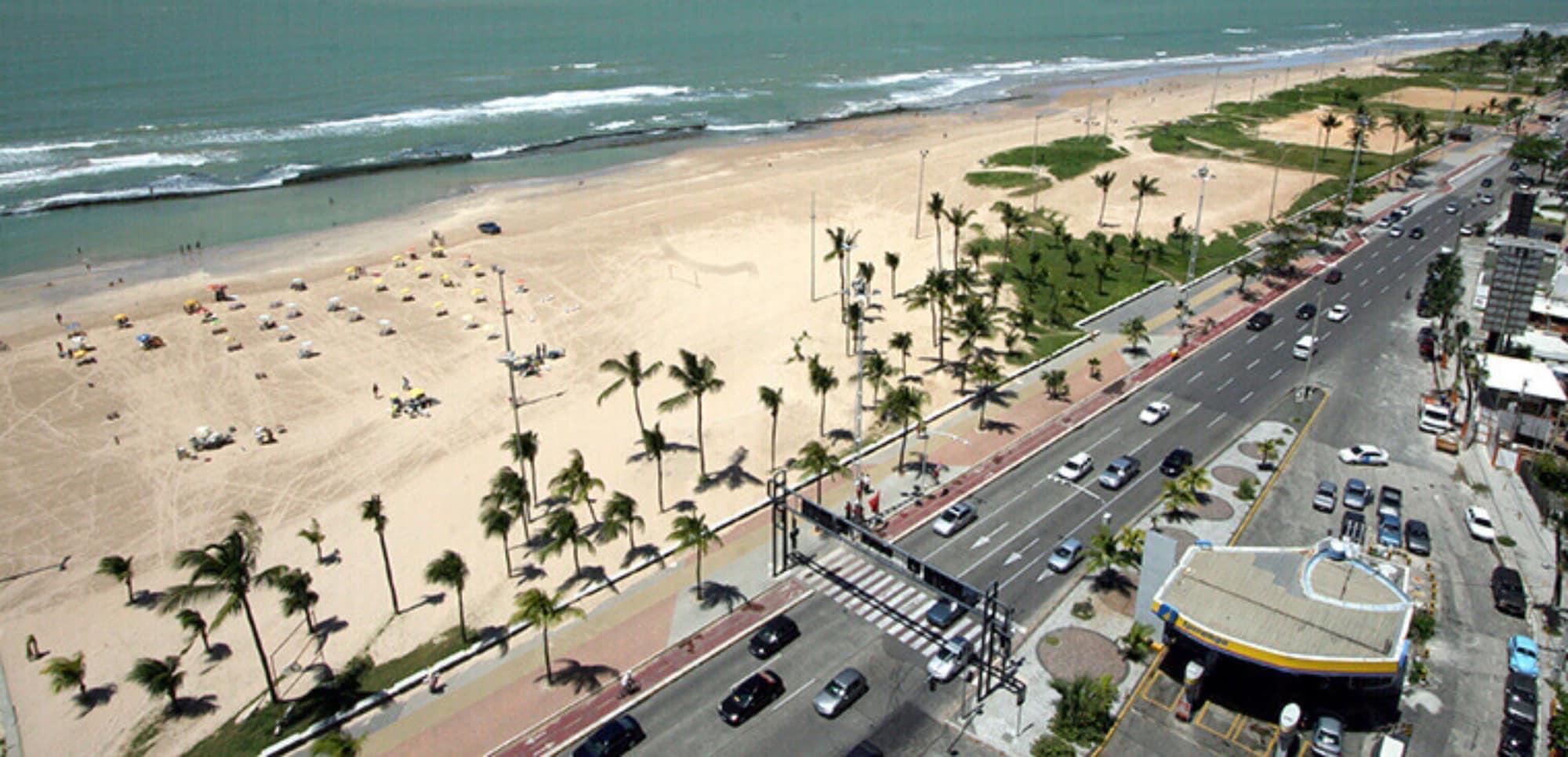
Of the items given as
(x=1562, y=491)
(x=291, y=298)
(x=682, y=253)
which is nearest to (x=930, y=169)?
(x=682, y=253)

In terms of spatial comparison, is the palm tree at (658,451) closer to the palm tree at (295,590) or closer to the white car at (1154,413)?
the palm tree at (295,590)

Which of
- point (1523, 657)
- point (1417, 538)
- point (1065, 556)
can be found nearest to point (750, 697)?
point (1065, 556)

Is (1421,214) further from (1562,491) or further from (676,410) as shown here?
(676,410)

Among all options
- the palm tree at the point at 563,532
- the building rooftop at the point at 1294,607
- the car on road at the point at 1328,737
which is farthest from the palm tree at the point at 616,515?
the car on road at the point at 1328,737

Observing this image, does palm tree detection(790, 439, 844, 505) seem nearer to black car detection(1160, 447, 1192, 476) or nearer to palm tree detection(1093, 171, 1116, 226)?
black car detection(1160, 447, 1192, 476)

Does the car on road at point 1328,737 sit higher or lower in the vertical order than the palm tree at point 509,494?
lower
